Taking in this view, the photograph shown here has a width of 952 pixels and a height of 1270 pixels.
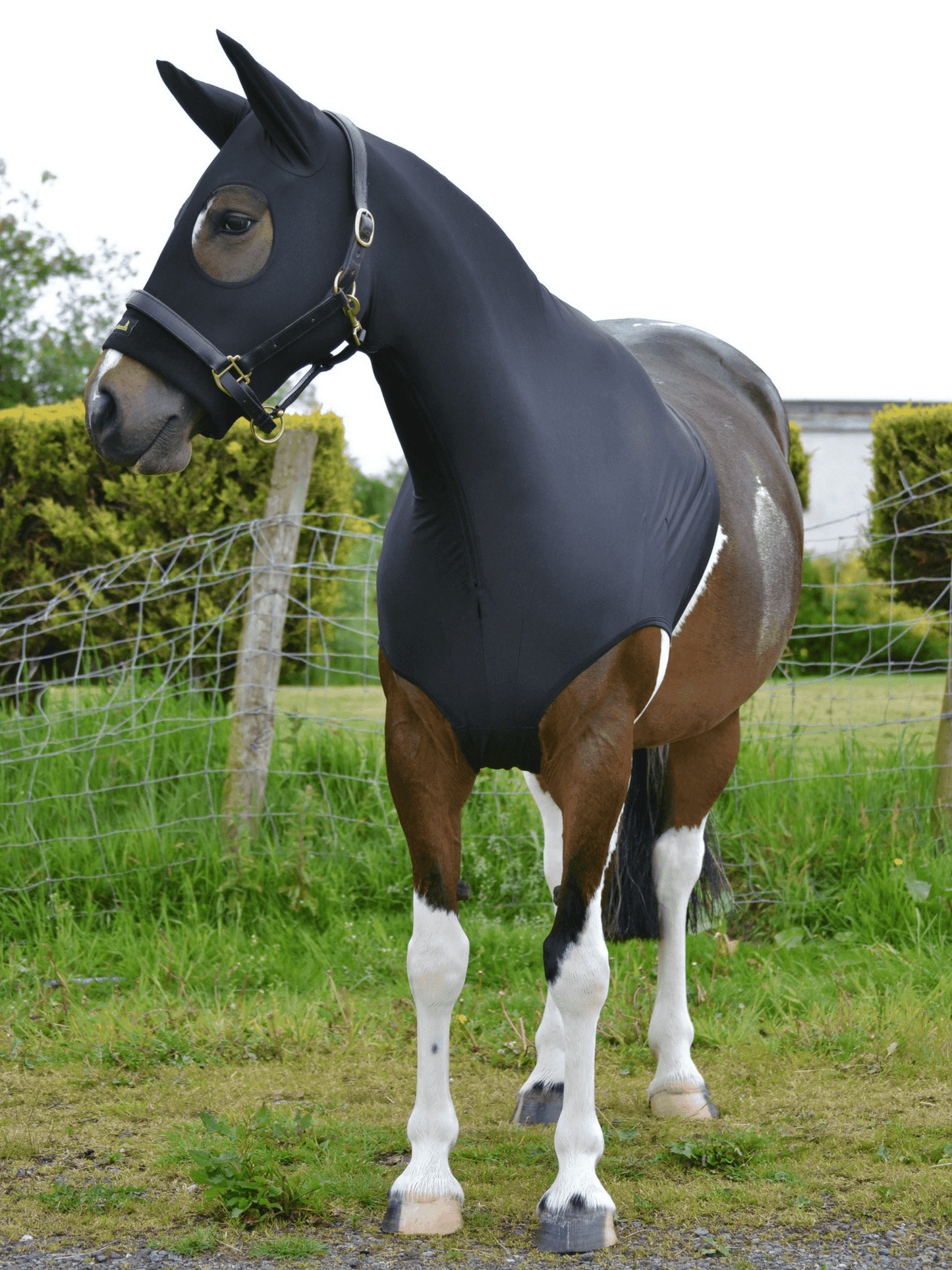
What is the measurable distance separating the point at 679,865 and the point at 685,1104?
0.66m

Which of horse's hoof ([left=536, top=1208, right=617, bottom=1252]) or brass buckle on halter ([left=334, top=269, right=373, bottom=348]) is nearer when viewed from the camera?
brass buckle on halter ([left=334, top=269, right=373, bottom=348])

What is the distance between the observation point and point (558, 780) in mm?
2424

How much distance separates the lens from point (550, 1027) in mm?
Answer: 3270

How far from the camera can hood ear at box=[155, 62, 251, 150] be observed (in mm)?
2111

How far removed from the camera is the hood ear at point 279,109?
6.22ft

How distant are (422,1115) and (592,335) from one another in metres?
1.83

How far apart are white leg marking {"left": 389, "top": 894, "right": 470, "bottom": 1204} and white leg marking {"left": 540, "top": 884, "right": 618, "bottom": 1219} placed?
238 mm

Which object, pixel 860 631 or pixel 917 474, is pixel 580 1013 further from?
pixel 860 631

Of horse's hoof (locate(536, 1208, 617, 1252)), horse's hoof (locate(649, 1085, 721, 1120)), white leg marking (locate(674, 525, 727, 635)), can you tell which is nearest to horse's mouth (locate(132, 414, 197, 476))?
white leg marking (locate(674, 525, 727, 635))

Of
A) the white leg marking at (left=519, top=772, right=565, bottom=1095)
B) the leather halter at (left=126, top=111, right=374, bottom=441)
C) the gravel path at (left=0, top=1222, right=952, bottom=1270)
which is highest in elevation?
the leather halter at (left=126, top=111, right=374, bottom=441)

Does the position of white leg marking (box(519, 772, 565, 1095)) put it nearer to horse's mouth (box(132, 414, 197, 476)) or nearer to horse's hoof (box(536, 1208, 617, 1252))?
horse's hoof (box(536, 1208, 617, 1252))

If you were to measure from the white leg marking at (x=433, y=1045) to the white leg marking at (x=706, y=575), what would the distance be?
35.5 inches

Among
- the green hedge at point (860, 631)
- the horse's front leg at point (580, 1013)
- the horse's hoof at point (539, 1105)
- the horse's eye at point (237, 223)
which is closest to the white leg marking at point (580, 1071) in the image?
the horse's front leg at point (580, 1013)

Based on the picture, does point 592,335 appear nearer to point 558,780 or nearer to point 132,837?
point 558,780
